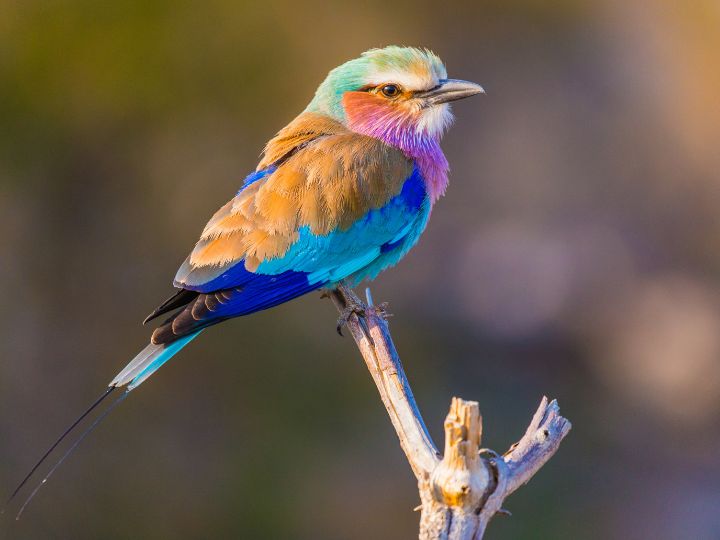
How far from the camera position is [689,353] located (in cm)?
629

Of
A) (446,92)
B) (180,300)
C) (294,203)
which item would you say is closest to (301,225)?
(294,203)

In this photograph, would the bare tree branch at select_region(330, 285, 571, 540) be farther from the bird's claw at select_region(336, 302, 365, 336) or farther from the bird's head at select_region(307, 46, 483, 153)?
the bird's head at select_region(307, 46, 483, 153)

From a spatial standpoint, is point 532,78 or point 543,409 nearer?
point 543,409

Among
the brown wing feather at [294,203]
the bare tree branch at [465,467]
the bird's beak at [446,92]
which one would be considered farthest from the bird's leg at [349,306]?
the bird's beak at [446,92]

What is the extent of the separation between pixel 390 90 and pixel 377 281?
2753 millimetres

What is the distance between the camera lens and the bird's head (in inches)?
135

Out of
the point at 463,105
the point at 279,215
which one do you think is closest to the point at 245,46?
the point at 463,105

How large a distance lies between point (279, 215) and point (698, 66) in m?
A: 4.05

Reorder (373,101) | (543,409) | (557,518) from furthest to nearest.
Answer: (557,518) → (373,101) → (543,409)

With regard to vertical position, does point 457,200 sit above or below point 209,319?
above

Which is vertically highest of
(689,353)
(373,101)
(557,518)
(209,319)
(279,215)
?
(373,101)

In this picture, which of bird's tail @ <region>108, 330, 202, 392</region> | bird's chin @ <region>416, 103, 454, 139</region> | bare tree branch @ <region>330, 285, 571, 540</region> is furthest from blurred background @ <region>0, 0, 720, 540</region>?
bare tree branch @ <region>330, 285, 571, 540</region>

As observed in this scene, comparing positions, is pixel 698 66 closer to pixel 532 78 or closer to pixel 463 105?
pixel 532 78

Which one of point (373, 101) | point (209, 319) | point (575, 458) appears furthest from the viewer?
point (575, 458)
